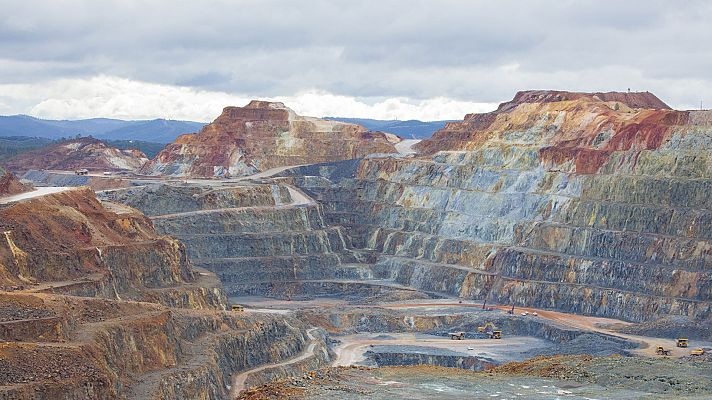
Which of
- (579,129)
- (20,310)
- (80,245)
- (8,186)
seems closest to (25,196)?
(8,186)

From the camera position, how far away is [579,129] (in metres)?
176

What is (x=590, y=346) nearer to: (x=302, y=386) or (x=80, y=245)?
(x=80, y=245)

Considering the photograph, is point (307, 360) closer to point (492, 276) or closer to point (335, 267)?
point (492, 276)

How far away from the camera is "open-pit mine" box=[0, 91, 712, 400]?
3260 inches

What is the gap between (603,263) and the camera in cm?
14575

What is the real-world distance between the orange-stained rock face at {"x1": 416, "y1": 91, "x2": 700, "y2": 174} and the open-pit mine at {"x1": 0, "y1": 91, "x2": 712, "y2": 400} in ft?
1.13

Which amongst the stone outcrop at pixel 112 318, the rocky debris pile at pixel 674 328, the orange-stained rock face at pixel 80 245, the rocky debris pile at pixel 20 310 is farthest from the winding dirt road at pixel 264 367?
the rocky debris pile at pixel 674 328

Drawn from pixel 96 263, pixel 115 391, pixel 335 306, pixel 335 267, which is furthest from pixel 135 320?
pixel 335 267

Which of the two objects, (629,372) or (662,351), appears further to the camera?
(662,351)

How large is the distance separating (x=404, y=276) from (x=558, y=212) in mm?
23130

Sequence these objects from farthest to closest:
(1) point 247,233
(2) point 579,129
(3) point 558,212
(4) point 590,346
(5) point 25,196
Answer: (2) point 579,129 → (1) point 247,233 → (3) point 558,212 → (5) point 25,196 → (4) point 590,346

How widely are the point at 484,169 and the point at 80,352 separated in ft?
352

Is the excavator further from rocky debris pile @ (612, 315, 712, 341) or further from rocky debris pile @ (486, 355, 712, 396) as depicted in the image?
rocky debris pile @ (486, 355, 712, 396)

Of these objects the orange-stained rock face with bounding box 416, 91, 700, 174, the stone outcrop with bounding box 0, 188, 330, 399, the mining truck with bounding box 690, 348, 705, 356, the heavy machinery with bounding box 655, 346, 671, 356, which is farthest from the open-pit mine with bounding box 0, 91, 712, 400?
the mining truck with bounding box 690, 348, 705, 356
